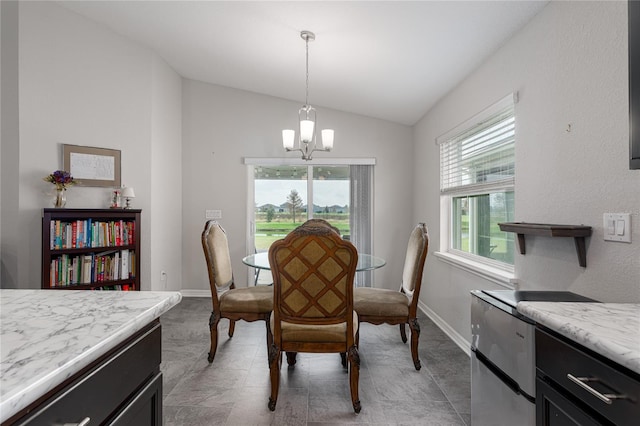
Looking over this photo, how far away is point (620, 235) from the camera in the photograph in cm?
132

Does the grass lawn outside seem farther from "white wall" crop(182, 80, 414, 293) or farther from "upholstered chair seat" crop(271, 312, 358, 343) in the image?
"upholstered chair seat" crop(271, 312, 358, 343)

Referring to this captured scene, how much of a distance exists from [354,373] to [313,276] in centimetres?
64

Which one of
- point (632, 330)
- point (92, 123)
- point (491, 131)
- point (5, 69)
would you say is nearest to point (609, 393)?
point (632, 330)

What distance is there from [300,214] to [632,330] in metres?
3.84

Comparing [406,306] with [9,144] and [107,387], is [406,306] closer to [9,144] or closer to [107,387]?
[107,387]

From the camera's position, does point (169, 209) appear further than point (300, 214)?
No

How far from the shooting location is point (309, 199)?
4.49 metres

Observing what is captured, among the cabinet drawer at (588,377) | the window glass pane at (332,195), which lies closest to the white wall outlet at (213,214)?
the window glass pane at (332,195)

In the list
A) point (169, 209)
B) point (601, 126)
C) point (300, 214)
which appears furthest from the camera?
point (300, 214)

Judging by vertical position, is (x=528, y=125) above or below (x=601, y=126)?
above

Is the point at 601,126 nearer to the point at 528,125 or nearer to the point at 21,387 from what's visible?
the point at 528,125

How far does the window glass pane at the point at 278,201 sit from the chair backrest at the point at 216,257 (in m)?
1.63

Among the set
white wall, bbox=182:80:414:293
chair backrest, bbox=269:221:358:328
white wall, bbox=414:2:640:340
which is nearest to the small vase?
white wall, bbox=182:80:414:293

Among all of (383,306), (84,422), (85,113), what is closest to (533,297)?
(383,306)
